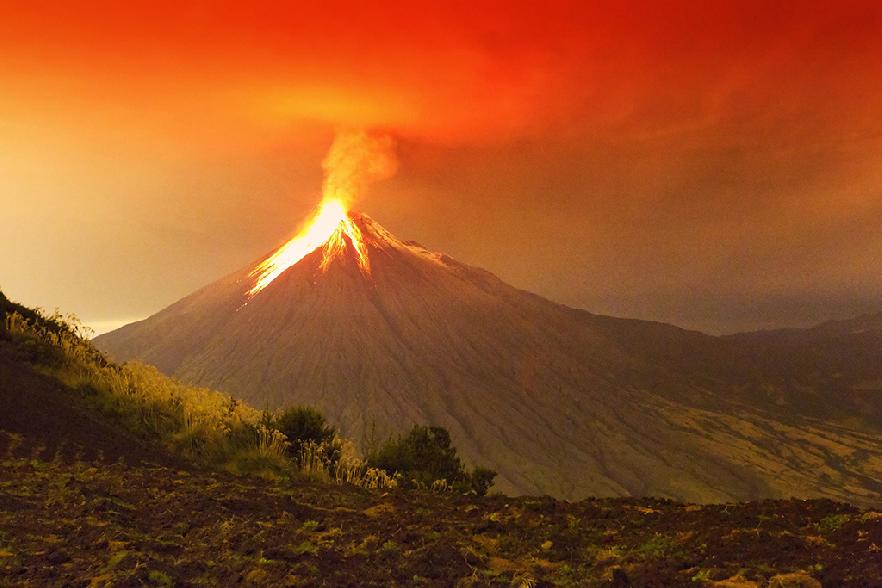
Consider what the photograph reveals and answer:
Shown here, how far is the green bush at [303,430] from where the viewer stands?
603 inches

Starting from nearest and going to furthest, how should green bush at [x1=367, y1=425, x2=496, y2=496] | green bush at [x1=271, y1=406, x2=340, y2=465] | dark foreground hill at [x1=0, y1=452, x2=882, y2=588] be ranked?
dark foreground hill at [x1=0, y1=452, x2=882, y2=588] → green bush at [x1=271, y1=406, x2=340, y2=465] → green bush at [x1=367, y1=425, x2=496, y2=496]

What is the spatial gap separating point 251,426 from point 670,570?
11.3 m

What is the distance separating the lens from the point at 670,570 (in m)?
5.90

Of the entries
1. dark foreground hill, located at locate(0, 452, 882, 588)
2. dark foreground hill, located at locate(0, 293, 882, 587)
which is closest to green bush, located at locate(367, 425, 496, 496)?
dark foreground hill, located at locate(0, 293, 882, 587)

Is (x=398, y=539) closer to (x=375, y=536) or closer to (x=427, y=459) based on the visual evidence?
(x=375, y=536)

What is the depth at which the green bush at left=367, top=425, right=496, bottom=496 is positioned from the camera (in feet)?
73.4

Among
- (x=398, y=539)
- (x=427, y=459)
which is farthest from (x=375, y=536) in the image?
(x=427, y=459)

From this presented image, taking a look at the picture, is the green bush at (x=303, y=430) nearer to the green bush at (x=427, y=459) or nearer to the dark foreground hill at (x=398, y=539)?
the green bush at (x=427, y=459)

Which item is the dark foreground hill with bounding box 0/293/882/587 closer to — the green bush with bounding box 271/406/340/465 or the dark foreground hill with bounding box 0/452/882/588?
the dark foreground hill with bounding box 0/452/882/588

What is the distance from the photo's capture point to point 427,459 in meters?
24.3

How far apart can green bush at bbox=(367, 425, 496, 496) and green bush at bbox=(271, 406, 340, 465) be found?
16.4 ft

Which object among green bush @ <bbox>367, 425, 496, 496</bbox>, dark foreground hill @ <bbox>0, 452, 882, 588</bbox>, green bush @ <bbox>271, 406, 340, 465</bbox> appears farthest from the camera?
green bush @ <bbox>367, 425, 496, 496</bbox>

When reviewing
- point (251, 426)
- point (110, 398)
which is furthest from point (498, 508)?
point (110, 398)

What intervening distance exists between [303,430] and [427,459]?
29.2 feet
